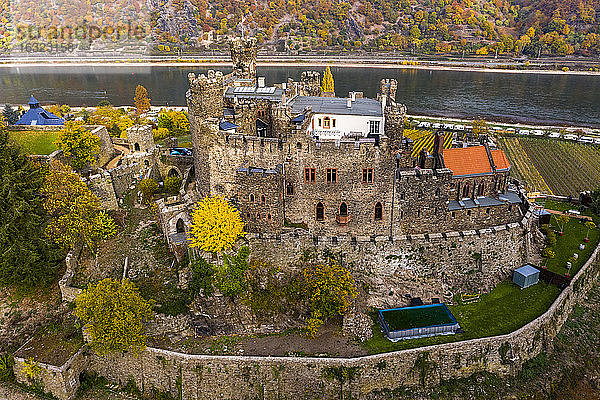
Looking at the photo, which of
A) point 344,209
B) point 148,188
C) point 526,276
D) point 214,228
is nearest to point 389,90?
point 344,209

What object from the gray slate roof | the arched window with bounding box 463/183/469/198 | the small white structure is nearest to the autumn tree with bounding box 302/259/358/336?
the arched window with bounding box 463/183/469/198

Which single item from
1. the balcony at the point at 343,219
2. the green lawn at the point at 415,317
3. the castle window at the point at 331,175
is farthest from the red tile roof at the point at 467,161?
the green lawn at the point at 415,317

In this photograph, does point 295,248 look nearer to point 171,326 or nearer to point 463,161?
point 171,326

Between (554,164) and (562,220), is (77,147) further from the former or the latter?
(554,164)

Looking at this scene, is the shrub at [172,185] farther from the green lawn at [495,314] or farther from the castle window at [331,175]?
the green lawn at [495,314]

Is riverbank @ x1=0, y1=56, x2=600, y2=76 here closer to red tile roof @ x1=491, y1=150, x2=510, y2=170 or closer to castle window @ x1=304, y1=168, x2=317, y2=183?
red tile roof @ x1=491, y1=150, x2=510, y2=170

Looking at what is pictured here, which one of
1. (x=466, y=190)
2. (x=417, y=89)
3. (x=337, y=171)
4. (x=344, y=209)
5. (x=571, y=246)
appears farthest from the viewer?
(x=417, y=89)
